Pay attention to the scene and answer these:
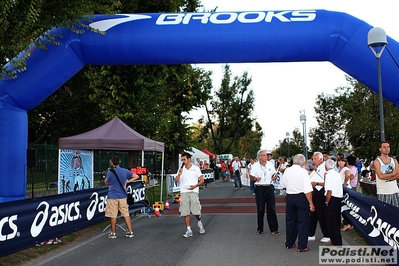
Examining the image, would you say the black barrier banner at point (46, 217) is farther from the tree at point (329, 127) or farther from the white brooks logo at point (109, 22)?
the tree at point (329, 127)

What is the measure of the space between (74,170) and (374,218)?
28.5 feet

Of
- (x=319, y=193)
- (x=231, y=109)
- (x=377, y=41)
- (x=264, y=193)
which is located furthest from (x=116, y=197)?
(x=231, y=109)

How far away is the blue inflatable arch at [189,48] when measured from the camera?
10.9m

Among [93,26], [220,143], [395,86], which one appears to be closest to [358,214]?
[395,86]

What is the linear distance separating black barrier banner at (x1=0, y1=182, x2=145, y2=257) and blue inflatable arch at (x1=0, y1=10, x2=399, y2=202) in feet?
5.84

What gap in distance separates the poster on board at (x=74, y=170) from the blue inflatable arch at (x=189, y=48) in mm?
1559

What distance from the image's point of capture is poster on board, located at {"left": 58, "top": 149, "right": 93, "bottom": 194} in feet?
41.4

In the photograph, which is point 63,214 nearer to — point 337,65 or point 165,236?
point 165,236

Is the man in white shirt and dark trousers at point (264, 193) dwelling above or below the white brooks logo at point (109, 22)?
below

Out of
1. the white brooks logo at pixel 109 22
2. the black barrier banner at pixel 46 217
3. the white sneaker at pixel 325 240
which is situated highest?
the white brooks logo at pixel 109 22

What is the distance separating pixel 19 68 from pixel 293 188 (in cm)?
688

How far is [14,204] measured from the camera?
749 centimetres

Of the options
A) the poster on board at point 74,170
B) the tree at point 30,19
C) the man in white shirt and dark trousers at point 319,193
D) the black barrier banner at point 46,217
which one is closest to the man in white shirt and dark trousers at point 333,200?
the man in white shirt and dark trousers at point 319,193

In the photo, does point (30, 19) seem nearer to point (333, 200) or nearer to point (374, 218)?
point (333, 200)
